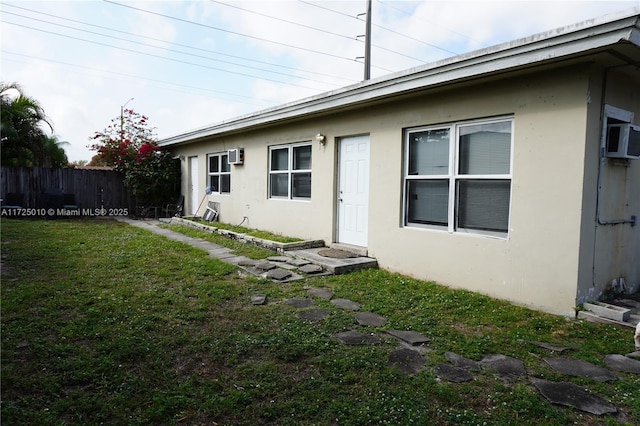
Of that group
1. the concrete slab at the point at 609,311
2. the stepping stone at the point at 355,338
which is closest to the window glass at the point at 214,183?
the stepping stone at the point at 355,338

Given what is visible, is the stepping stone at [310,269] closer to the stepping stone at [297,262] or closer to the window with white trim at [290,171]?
the stepping stone at [297,262]

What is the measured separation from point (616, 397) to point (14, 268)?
677 cm

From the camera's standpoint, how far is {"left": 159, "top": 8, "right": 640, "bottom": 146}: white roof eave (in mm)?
3449

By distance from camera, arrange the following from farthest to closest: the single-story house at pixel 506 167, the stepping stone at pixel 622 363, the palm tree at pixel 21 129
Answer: the palm tree at pixel 21 129, the single-story house at pixel 506 167, the stepping stone at pixel 622 363

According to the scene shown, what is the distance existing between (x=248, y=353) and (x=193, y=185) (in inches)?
422

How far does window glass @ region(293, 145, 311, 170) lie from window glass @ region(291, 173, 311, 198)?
0.52 ft

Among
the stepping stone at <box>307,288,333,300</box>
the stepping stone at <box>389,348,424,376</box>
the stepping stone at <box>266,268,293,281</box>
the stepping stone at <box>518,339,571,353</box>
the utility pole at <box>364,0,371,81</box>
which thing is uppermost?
the utility pole at <box>364,0,371,81</box>

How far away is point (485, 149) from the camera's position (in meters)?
4.95

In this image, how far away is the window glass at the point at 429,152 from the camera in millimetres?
5402

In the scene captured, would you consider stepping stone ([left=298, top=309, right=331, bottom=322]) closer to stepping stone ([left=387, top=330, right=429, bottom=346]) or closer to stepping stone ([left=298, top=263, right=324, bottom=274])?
stepping stone ([left=387, top=330, right=429, bottom=346])

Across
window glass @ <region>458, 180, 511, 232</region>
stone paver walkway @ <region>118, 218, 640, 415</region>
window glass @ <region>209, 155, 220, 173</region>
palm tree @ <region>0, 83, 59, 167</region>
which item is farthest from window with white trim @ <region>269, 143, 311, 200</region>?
palm tree @ <region>0, 83, 59, 167</region>

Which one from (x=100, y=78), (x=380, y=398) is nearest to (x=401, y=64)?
(x=100, y=78)

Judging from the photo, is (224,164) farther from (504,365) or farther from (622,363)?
(622,363)

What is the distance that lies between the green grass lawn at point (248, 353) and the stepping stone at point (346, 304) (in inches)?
4.4
